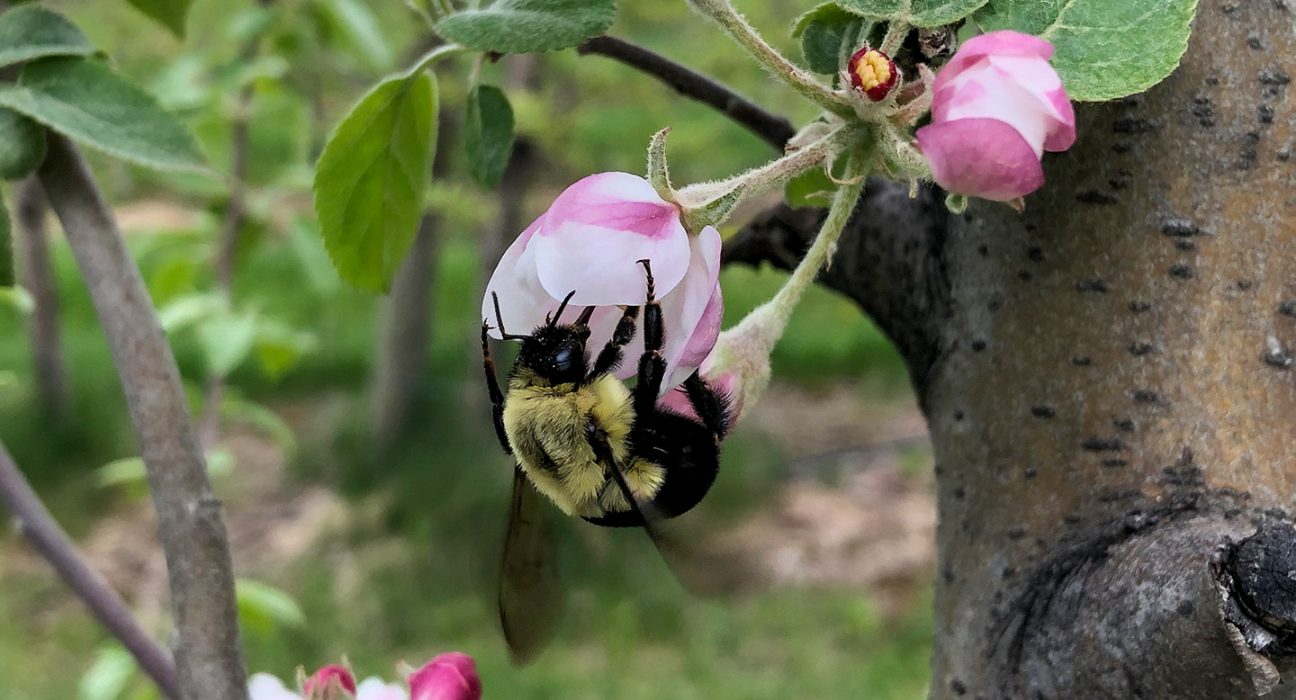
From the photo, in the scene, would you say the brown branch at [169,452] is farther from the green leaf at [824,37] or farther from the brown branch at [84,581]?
the green leaf at [824,37]

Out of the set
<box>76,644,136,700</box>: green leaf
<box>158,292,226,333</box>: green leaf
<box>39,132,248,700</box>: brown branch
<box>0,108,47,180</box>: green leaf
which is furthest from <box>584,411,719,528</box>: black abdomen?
<box>158,292,226,333</box>: green leaf

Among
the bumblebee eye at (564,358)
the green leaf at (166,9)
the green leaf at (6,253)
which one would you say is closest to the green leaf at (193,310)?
the green leaf at (166,9)

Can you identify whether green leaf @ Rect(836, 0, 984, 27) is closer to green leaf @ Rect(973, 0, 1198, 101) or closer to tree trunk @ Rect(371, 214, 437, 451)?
green leaf @ Rect(973, 0, 1198, 101)

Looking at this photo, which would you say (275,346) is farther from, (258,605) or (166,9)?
(166,9)

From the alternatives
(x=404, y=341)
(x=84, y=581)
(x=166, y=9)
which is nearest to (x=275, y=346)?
(x=166, y=9)

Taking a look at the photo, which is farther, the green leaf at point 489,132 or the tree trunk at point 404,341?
the tree trunk at point 404,341

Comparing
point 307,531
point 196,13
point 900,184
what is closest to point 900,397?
point 307,531
